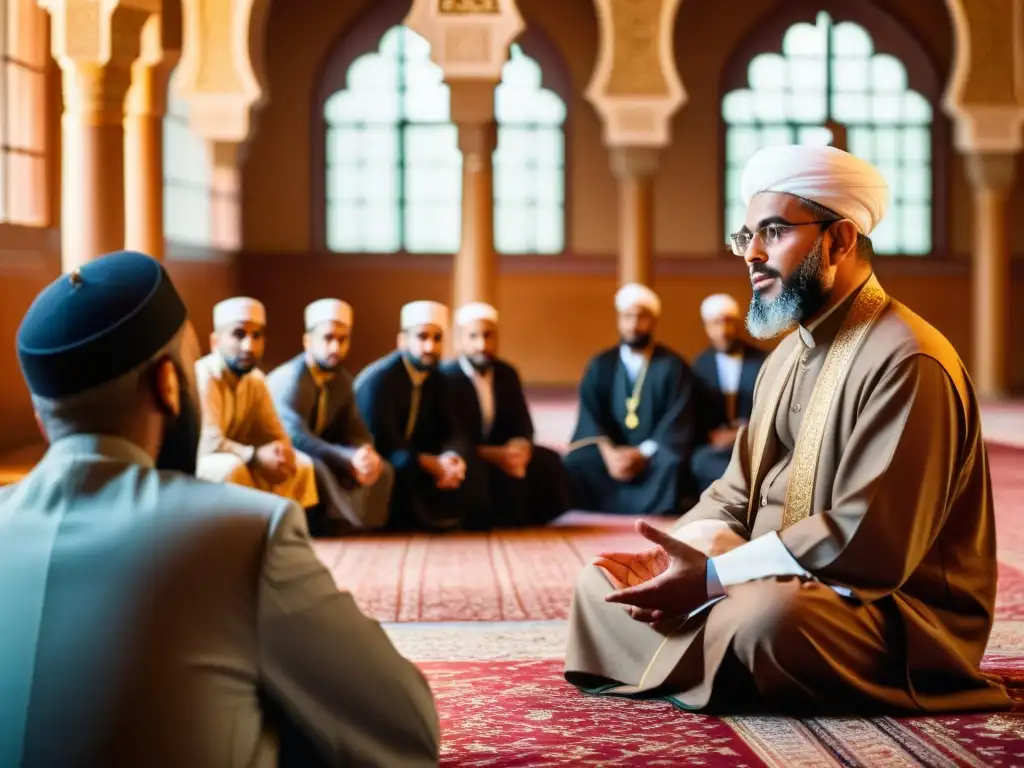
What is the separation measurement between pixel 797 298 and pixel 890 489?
511 mm

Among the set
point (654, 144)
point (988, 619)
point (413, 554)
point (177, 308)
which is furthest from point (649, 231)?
point (177, 308)

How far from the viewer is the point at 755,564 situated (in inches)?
124

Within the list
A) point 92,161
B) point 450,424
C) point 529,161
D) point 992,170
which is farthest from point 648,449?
point 529,161

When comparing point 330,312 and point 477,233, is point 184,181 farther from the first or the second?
point 330,312

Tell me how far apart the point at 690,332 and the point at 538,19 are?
10.8ft

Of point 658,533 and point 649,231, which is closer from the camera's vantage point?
point 658,533

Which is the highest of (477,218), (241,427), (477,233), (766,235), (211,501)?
(477,218)

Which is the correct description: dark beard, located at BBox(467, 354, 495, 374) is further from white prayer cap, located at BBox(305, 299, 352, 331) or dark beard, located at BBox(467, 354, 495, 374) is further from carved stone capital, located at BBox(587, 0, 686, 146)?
carved stone capital, located at BBox(587, 0, 686, 146)

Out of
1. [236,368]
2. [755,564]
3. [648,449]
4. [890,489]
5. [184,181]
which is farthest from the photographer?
[184,181]

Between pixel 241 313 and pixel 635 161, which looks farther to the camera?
pixel 635 161

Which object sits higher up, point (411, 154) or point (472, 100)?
point (411, 154)

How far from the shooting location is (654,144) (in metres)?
11.7

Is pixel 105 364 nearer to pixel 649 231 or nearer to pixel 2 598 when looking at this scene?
pixel 2 598

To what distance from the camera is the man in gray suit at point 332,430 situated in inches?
258
